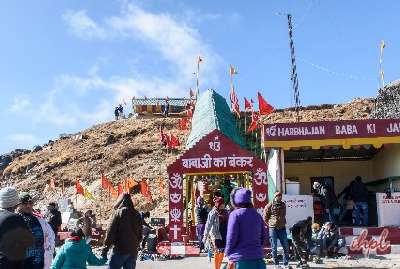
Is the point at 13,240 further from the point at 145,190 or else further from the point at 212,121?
the point at 145,190

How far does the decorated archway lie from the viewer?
50.2ft

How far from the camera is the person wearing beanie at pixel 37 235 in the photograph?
5434 millimetres

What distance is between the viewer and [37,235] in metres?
5.53

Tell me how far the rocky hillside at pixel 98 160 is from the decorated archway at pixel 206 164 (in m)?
22.0

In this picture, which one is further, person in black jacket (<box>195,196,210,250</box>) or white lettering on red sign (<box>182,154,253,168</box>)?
person in black jacket (<box>195,196,210,250</box>)

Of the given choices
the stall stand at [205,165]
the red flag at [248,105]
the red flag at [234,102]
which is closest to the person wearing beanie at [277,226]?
the stall stand at [205,165]

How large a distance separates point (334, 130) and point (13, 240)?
12647mm

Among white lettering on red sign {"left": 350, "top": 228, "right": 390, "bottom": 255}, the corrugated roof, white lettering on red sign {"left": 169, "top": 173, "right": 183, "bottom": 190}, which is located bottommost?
white lettering on red sign {"left": 350, "top": 228, "right": 390, "bottom": 255}

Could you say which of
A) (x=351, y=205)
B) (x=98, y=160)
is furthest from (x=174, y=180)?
(x=98, y=160)

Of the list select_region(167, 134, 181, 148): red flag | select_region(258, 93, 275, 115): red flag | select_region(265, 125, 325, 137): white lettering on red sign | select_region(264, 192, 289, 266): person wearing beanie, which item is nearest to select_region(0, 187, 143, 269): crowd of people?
select_region(264, 192, 289, 266): person wearing beanie

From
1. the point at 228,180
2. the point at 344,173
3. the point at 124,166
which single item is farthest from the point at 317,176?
the point at 124,166

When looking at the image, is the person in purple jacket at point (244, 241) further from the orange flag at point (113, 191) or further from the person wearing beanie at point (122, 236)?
the orange flag at point (113, 191)

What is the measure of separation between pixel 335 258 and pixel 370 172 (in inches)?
305

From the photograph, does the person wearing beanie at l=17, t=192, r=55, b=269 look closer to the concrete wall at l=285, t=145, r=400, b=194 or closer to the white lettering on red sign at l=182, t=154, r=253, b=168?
the white lettering on red sign at l=182, t=154, r=253, b=168
